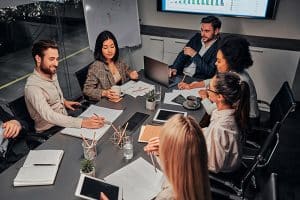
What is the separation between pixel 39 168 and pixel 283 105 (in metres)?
1.83

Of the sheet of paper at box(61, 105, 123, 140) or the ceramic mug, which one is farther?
the ceramic mug

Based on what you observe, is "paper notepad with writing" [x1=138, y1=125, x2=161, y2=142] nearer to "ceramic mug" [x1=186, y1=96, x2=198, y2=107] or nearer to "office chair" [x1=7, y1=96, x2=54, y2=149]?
"ceramic mug" [x1=186, y1=96, x2=198, y2=107]

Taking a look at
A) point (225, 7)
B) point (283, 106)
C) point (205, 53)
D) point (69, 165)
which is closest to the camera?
point (69, 165)

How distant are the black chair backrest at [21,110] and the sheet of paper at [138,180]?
1.07m

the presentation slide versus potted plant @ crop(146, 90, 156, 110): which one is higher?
the presentation slide

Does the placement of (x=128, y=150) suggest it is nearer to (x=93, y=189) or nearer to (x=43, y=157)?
(x=93, y=189)

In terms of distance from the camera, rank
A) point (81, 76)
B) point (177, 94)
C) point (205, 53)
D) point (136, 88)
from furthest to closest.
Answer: point (205, 53) < point (81, 76) < point (136, 88) < point (177, 94)

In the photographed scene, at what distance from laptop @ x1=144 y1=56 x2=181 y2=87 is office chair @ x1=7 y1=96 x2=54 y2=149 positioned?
1.08m

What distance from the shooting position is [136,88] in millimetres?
2664

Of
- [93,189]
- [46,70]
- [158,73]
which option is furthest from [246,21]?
[93,189]

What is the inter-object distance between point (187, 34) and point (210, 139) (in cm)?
262

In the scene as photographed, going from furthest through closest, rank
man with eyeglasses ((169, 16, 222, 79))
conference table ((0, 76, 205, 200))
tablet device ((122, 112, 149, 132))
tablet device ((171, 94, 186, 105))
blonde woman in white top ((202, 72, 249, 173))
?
man with eyeglasses ((169, 16, 222, 79)) < tablet device ((171, 94, 186, 105)) < tablet device ((122, 112, 149, 132)) < blonde woman in white top ((202, 72, 249, 173)) < conference table ((0, 76, 205, 200))

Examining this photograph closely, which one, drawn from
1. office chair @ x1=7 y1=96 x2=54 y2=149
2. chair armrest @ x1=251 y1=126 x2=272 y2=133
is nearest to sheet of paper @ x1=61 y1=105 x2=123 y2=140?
office chair @ x1=7 y1=96 x2=54 y2=149

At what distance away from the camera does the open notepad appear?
1515mm
